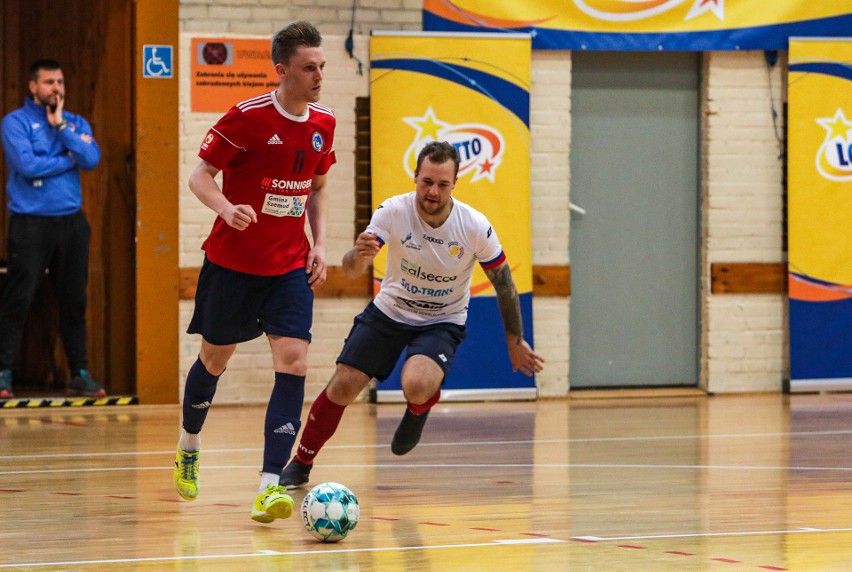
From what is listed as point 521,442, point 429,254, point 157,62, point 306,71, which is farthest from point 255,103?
point 157,62

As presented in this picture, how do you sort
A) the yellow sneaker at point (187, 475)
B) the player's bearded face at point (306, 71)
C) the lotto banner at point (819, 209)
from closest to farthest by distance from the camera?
the player's bearded face at point (306, 71) < the yellow sneaker at point (187, 475) < the lotto banner at point (819, 209)

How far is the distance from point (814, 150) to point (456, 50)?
2.99 m

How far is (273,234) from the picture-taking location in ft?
17.0

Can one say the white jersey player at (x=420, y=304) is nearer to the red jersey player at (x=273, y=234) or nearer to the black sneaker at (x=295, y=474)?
the black sneaker at (x=295, y=474)

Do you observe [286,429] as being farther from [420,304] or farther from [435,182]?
[435,182]

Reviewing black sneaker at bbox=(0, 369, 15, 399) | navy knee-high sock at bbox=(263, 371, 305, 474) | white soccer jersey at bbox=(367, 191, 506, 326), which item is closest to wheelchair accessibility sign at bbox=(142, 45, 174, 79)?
black sneaker at bbox=(0, 369, 15, 399)

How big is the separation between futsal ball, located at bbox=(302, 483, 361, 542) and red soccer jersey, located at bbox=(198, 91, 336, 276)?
1.07 meters

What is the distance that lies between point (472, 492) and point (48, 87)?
16.9 ft

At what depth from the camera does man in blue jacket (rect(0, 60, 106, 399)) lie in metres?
9.23

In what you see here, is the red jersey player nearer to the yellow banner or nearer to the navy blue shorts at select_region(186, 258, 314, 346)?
the navy blue shorts at select_region(186, 258, 314, 346)

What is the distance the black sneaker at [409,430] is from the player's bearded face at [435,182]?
0.99 metres

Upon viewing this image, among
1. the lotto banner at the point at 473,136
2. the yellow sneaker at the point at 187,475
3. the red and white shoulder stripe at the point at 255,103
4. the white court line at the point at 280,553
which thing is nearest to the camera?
the white court line at the point at 280,553

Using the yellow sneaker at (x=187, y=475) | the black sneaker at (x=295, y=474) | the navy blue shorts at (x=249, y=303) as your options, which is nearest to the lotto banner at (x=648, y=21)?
the black sneaker at (x=295, y=474)

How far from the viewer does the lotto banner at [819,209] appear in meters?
10.2
